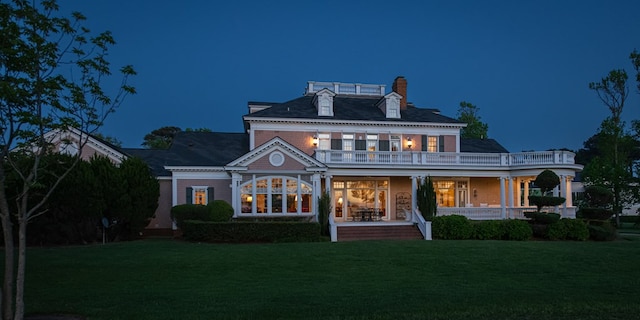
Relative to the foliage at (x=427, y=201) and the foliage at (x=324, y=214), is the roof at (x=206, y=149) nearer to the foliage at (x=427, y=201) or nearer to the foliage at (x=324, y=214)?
the foliage at (x=324, y=214)

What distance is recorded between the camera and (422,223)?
24.6m

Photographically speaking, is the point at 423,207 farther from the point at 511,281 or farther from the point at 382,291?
the point at 382,291

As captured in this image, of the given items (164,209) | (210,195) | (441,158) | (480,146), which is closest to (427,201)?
(441,158)

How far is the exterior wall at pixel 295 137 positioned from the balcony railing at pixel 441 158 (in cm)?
264

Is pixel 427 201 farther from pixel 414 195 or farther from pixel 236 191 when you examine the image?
pixel 236 191

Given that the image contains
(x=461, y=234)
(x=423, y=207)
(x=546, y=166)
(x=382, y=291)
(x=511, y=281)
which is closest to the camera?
(x=382, y=291)

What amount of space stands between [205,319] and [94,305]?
2.75m

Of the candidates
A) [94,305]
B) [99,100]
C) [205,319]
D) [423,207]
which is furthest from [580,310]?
[423,207]

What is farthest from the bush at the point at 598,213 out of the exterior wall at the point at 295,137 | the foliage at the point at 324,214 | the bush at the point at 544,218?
the exterior wall at the point at 295,137

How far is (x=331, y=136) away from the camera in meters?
30.5

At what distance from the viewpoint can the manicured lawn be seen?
9.30 metres

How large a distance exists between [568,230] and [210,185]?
1939 cm

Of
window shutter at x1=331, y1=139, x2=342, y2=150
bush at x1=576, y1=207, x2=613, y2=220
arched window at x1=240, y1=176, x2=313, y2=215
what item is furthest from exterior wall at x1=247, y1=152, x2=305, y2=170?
bush at x1=576, y1=207, x2=613, y2=220

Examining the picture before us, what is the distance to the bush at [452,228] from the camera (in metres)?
23.6
